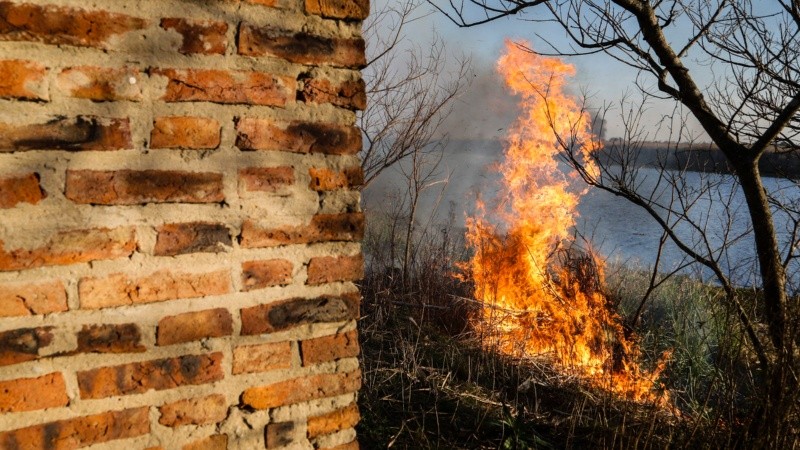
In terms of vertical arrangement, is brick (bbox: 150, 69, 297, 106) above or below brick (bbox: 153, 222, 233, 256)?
above

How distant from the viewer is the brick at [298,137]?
136 centimetres

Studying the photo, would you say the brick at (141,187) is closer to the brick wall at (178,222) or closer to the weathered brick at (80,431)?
the brick wall at (178,222)

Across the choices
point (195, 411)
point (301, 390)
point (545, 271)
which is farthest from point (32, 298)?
point (545, 271)

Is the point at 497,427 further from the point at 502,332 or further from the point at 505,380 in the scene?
the point at 502,332

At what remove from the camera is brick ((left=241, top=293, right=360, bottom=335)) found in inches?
55.6

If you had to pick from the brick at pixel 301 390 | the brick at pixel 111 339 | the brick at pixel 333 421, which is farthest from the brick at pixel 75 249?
the brick at pixel 333 421

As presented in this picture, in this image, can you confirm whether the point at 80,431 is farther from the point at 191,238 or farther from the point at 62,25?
the point at 62,25

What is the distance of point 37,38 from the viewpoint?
1.14 meters

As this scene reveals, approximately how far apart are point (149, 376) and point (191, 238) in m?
0.37

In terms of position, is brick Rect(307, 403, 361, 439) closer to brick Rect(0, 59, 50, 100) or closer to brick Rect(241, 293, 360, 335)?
brick Rect(241, 293, 360, 335)

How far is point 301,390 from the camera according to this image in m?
1.50

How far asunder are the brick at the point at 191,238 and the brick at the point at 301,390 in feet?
1.38

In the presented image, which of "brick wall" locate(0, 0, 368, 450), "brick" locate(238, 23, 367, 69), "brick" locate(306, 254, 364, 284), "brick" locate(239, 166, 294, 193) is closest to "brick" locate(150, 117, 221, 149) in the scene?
"brick wall" locate(0, 0, 368, 450)

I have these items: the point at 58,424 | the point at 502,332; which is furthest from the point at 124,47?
the point at 502,332
